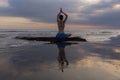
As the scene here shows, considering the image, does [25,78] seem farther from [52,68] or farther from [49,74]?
[52,68]

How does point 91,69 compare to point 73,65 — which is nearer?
point 91,69

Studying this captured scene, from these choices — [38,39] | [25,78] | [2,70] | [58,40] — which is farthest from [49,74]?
[38,39]

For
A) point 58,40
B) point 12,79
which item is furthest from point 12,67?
point 58,40

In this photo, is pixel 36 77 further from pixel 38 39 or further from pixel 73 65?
pixel 38 39

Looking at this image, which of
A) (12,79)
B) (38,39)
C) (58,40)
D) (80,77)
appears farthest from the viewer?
(38,39)

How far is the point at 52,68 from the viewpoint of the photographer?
9391mm

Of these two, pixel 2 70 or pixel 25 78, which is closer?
pixel 25 78

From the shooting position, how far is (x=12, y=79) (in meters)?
7.28

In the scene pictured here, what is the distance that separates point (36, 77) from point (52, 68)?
1779 mm

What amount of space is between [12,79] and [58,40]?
47.0 ft

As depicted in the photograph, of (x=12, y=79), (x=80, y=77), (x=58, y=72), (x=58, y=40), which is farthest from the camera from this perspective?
(x=58, y=40)

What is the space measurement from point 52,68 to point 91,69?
1.49 meters

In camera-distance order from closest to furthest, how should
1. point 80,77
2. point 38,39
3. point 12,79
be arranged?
1. point 12,79
2. point 80,77
3. point 38,39

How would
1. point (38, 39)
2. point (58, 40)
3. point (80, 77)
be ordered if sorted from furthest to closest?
point (38, 39), point (58, 40), point (80, 77)
